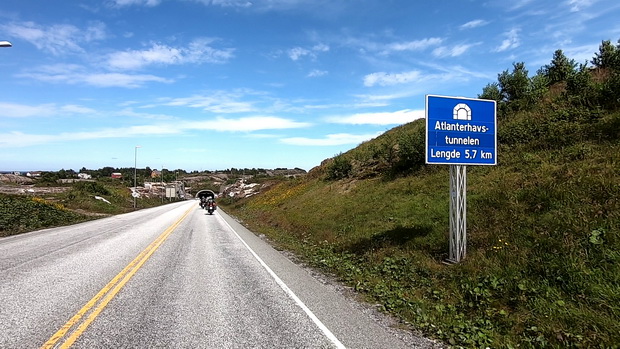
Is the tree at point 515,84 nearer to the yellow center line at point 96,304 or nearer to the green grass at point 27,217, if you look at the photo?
the yellow center line at point 96,304

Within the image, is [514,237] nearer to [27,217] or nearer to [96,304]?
[96,304]

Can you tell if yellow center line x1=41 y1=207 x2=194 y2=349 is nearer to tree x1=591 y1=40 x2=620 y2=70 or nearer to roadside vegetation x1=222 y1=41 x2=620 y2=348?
roadside vegetation x1=222 y1=41 x2=620 y2=348

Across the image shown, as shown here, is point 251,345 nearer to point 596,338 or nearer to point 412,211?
point 596,338

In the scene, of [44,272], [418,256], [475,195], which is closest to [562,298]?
[418,256]

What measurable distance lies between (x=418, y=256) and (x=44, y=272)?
31.9 ft

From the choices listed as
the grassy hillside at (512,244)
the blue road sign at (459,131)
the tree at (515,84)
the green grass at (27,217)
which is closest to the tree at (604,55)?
the tree at (515,84)

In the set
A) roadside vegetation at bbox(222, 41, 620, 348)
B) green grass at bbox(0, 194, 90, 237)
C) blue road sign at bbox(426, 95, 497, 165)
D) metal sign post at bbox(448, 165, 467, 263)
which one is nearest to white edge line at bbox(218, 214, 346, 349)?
roadside vegetation at bbox(222, 41, 620, 348)

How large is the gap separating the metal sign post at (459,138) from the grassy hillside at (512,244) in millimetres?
1246

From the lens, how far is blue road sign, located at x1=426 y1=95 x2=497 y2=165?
988 centimetres

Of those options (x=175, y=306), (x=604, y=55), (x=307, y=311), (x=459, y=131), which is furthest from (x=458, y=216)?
(x=604, y=55)

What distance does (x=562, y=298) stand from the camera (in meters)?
6.04

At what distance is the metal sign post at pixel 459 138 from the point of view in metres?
9.85

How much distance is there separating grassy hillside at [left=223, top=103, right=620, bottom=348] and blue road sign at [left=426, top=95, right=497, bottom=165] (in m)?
1.79

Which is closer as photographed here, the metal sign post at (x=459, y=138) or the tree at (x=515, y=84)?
the metal sign post at (x=459, y=138)
